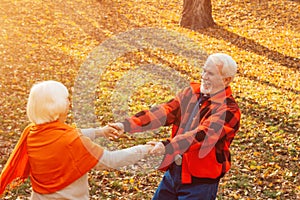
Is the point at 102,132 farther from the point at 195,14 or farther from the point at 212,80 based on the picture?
the point at 195,14

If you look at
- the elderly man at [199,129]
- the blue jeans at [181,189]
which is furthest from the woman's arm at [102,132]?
the blue jeans at [181,189]

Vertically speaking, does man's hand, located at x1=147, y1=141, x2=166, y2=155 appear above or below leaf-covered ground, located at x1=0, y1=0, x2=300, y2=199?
above

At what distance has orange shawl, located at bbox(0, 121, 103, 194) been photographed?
3.74m

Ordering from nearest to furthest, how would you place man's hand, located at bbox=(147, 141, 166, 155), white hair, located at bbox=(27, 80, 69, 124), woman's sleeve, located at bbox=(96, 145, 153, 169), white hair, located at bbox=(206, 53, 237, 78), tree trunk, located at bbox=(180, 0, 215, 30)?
1. white hair, located at bbox=(27, 80, 69, 124)
2. woman's sleeve, located at bbox=(96, 145, 153, 169)
3. man's hand, located at bbox=(147, 141, 166, 155)
4. white hair, located at bbox=(206, 53, 237, 78)
5. tree trunk, located at bbox=(180, 0, 215, 30)

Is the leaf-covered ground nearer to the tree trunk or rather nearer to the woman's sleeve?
the tree trunk

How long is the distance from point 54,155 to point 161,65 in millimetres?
11153

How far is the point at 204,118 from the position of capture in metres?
4.32

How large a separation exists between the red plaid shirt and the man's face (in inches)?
2.2

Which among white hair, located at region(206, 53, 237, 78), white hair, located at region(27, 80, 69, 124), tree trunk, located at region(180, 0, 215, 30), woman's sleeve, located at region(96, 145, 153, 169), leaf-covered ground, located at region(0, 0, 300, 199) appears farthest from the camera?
tree trunk, located at region(180, 0, 215, 30)

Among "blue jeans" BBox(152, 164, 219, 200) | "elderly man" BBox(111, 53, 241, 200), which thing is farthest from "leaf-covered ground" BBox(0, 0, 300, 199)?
"elderly man" BBox(111, 53, 241, 200)

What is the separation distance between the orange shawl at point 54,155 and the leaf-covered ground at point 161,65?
3318 millimetres

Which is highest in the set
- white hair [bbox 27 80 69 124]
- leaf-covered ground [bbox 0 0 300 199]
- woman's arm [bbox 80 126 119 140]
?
white hair [bbox 27 80 69 124]

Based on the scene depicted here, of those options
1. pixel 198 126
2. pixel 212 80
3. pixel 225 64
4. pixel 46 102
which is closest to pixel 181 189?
pixel 198 126

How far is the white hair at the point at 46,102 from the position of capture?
3.68 m
